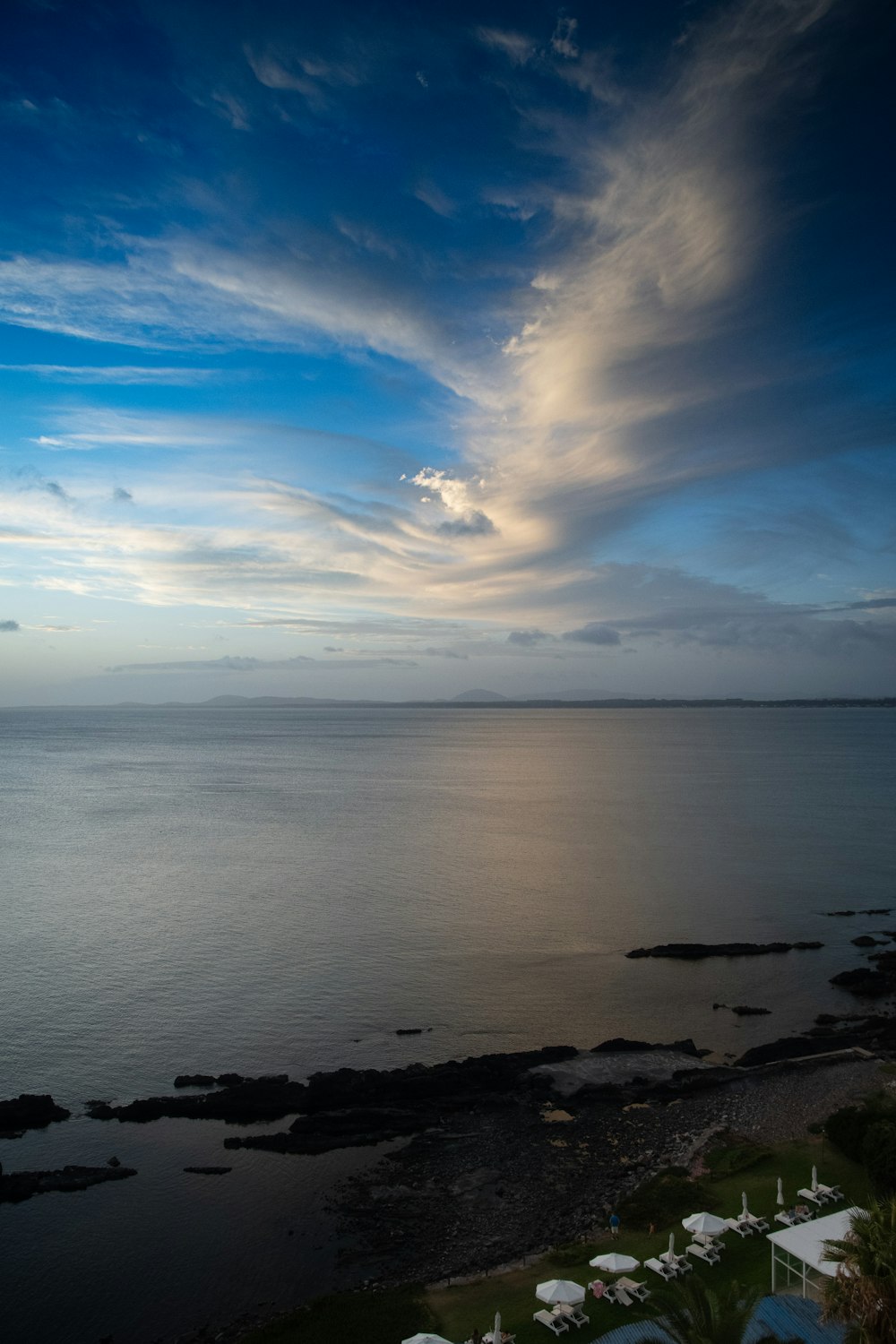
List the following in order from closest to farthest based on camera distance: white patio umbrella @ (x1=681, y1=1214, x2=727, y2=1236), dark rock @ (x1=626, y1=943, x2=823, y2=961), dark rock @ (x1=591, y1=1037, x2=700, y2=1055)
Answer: white patio umbrella @ (x1=681, y1=1214, x2=727, y2=1236)
dark rock @ (x1=591, y1=1037, x2=700, y2=1055)
dark rock @ (x1=626, y1=943, x2=823, y2=961)

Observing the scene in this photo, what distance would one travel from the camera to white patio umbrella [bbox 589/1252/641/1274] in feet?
68.5

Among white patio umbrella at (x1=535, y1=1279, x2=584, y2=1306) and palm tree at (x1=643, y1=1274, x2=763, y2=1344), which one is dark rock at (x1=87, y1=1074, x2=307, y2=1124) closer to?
white patio umbrella at (x1=535, y1=1279, x2=584, y2=1306)

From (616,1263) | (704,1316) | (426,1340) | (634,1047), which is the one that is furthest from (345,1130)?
(704,1316)

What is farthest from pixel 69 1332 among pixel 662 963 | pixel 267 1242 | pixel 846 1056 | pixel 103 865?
pixel 103 865

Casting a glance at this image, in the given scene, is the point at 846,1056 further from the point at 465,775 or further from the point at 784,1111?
the point at 465,775

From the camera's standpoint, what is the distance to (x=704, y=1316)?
14.8m

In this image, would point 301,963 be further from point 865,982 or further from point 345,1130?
point 865,982

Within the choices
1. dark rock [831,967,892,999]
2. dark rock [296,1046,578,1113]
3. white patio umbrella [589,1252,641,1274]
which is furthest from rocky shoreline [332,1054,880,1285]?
Result: dark rock [831,967,892,999]

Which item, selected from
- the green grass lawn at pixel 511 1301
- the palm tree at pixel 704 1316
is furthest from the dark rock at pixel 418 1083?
the palm tree at pixel 704 1316

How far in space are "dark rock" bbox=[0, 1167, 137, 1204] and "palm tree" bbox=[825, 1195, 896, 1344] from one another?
23062 mm

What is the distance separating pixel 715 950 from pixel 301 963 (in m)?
25.0

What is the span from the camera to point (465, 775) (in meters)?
152

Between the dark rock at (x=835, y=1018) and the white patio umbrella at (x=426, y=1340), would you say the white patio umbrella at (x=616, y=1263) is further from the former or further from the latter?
the dark rock at (x=835, y=1018)

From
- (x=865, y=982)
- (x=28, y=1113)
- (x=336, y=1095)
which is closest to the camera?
(x=28, y=1113)
